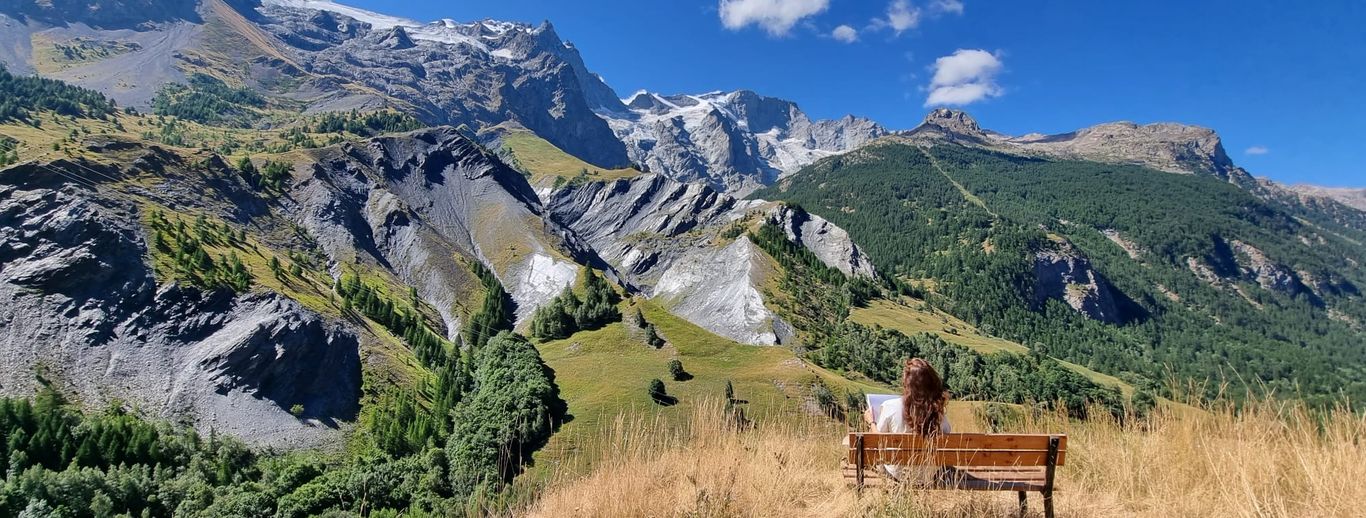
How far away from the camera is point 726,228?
15888 cm

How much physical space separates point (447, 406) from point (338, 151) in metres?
109

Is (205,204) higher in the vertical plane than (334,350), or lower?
higher

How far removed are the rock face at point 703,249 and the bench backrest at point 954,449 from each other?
83.2m

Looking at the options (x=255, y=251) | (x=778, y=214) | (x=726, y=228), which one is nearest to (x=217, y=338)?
(x=255, y=251)

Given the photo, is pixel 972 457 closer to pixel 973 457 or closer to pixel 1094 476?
pixel 973 457

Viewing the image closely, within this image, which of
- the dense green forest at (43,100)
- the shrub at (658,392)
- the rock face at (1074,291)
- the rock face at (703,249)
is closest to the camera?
the shrub at (658,392)

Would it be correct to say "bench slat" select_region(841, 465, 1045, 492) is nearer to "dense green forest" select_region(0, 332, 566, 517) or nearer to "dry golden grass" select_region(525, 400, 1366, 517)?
"dry golden grass" select_region(525, 400, 1366, 517)

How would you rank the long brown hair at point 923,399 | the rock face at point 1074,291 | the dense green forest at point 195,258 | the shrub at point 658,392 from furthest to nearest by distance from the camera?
the rock face at point 1074,291 < the dense green forest at point 195,258 < the shrub at point 658,392 < the long brown hair at point 923,399

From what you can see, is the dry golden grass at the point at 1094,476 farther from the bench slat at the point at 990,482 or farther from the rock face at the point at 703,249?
the rock face at the point at 703,249

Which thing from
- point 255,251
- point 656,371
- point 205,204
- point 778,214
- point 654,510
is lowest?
point 656,371

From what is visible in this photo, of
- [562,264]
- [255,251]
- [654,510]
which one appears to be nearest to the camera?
[654,510]

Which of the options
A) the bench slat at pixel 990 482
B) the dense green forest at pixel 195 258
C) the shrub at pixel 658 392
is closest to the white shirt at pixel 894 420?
the bench slat at pixel 990 482

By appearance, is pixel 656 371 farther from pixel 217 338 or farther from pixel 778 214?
pixel 778 214

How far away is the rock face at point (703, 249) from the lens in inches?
4112
